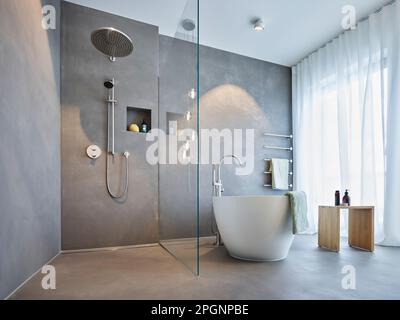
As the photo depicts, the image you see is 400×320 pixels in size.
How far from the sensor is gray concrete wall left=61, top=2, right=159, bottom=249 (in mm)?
2656

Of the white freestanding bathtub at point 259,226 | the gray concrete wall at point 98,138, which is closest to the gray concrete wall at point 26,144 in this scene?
the gray concrete wall at point 98,138

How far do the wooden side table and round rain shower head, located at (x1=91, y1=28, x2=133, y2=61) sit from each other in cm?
265

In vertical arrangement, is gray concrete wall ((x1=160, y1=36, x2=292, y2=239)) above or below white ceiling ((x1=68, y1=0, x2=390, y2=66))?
below

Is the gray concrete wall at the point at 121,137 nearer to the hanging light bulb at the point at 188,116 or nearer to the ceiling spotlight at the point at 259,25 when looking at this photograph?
the hanging light bulb at the point at 188,116

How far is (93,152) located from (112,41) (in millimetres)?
1107

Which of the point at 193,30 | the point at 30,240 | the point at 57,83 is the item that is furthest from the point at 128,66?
the point at 30,240

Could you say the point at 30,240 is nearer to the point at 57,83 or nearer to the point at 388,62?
the point at 57,83

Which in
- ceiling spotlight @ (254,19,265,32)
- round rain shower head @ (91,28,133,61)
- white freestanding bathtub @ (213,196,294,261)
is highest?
ceiling spotlight @ (254,19,265,32)

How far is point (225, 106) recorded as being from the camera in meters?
3.70

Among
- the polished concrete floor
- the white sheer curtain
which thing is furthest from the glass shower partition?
the white sheer curtain

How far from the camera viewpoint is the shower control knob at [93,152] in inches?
107

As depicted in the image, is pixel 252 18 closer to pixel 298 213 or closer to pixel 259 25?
pixel 259 25

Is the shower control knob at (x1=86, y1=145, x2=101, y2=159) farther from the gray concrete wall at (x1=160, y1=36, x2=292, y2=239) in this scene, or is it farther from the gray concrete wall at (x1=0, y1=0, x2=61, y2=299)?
the gray concrete wall at (x1=160, y1=36, x2=292, y2=239)

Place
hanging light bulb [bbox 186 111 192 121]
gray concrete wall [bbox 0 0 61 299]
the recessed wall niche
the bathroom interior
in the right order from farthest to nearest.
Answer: the recessed wall niche
hanging light bulb [bbox 186 111 192 121]
the bathroom interior
gray concrete wall [bbox 0 0 61 299]
